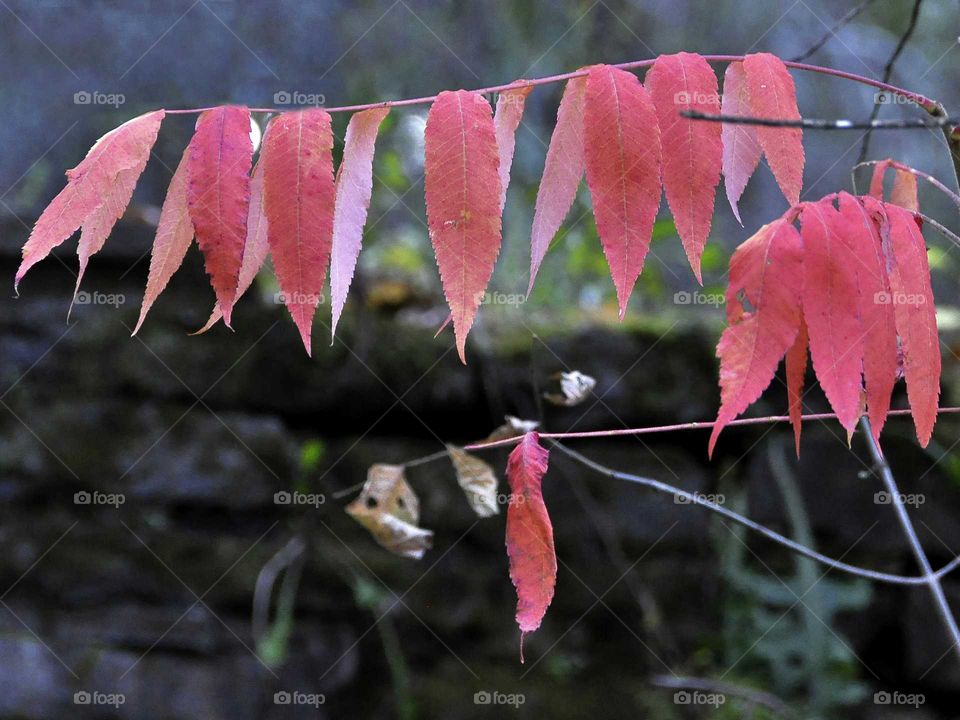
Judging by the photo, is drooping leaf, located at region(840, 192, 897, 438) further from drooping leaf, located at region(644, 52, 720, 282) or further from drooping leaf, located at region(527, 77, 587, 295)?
drooping leaf, located at region(527, 77, 587, 295)

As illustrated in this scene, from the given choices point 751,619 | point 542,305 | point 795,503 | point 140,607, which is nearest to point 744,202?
point 542,305

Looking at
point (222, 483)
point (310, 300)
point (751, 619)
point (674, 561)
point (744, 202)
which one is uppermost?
point (744, 202)

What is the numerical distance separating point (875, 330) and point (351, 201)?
0.58 m

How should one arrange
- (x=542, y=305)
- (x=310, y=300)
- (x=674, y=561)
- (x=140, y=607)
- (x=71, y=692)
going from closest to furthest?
(x=310, y=300)
(x=71, y=692)
(x=140, y=607)
(x=674, y=561)
(x=542, y=305)

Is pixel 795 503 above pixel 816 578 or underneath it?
above

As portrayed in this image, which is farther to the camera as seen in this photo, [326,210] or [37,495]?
[37,495]

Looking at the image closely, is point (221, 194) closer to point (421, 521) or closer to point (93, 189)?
point (93, 189)

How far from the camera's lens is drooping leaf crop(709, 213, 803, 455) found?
0.77 m

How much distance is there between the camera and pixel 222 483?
9.77 feet

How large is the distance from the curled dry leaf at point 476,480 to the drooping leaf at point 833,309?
0.67m

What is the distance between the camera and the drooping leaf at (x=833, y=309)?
0.80 metres

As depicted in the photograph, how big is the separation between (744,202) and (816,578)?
235 centimetres

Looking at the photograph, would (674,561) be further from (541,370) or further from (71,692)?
(71,692)

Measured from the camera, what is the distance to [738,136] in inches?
39.3
